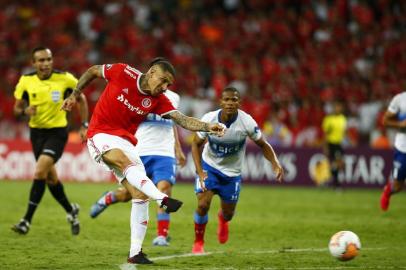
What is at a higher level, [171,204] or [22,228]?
[171,204]

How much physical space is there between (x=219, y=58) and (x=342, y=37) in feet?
14.8

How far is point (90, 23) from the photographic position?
3141cm

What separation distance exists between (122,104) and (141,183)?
0.98 metres

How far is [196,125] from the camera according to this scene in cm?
945

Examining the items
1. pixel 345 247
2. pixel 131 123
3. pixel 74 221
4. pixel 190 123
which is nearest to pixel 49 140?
pixel 74 221

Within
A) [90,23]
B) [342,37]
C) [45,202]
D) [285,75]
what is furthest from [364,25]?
[45,202]

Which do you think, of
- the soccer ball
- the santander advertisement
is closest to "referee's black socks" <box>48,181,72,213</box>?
the soccer ball

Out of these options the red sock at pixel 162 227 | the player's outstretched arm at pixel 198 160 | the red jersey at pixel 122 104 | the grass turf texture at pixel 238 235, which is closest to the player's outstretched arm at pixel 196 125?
the red jersey at pixel 122 104

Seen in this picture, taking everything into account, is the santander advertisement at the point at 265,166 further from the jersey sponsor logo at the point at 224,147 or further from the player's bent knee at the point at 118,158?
the player's bent knee at the point at 118,158

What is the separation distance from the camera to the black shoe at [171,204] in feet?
29.0

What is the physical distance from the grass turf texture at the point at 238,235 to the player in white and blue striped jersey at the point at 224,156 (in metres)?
0.62

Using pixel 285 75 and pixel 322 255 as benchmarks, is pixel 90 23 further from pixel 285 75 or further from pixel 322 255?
pixel 322 255

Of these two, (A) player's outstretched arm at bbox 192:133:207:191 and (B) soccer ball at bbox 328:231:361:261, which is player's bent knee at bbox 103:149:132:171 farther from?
(B) soccer ball at bbox 328:231:361:261

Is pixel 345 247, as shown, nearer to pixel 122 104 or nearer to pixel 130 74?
pixel 122 104
